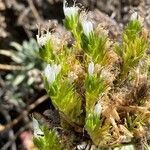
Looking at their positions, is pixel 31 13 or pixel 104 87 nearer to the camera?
pixel 104 87

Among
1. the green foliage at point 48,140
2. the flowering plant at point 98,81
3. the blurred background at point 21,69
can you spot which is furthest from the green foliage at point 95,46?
the blurred background at point 21,69

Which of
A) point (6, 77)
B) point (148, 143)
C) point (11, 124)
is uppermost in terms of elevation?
point (148, 143)

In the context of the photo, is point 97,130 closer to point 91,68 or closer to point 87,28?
point 91,68

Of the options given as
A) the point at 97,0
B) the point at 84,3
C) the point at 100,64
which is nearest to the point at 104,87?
the point at 100,64

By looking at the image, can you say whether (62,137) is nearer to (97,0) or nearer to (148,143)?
(148,143)

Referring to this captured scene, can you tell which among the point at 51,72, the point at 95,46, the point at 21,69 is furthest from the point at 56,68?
the point at 21,69

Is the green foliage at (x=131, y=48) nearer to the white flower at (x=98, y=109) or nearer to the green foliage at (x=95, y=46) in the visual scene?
the green foliage at (x=95, y=46)

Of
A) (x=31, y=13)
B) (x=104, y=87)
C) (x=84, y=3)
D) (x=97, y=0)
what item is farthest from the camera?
(x=31, y=13)
